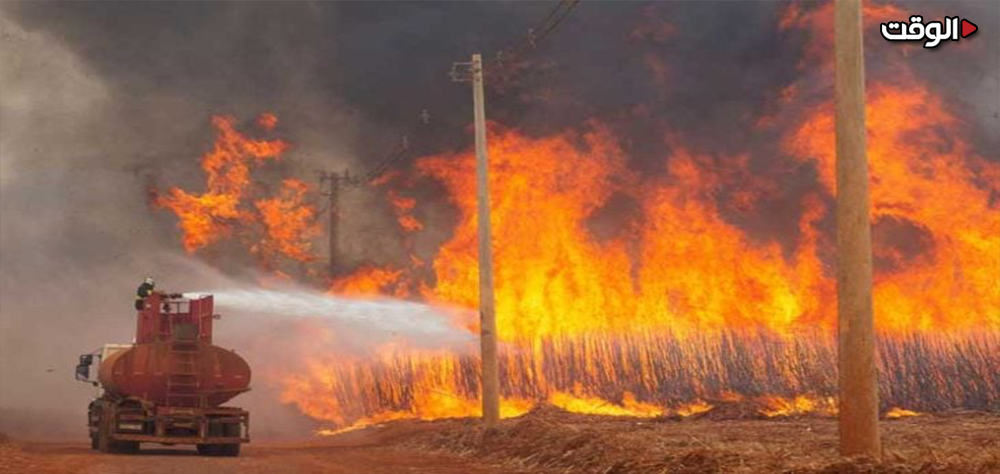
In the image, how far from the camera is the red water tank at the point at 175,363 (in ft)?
109

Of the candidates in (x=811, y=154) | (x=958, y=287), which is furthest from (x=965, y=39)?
(x=958, y=287)

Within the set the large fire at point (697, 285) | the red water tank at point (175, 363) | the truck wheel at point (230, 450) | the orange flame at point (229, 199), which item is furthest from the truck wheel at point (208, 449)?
the orange flame at point (229, 199)

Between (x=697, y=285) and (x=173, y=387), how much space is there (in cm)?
2228

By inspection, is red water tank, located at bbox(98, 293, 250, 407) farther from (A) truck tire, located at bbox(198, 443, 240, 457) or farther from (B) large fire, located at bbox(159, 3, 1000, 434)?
(B) large fire, located at bbox(159, 3, 1000, 434)

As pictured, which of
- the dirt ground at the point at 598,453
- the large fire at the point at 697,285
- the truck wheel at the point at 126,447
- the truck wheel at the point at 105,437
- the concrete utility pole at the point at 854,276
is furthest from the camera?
the large fire at the point at 697,285

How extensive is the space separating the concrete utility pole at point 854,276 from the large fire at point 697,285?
88.8 ft

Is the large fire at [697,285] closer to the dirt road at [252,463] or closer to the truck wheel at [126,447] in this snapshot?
the dirt road at [252,463]

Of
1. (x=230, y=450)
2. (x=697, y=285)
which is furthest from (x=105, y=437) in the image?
(x=697, y=285)

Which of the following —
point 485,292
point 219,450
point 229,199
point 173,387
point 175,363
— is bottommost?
point 219,450

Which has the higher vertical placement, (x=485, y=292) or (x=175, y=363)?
(x=485, y=292)

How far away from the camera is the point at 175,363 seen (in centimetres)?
3350

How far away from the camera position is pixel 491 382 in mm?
32375

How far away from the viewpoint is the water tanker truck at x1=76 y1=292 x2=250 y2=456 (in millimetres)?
33062

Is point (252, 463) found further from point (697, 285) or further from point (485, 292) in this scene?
point (697, 285)
